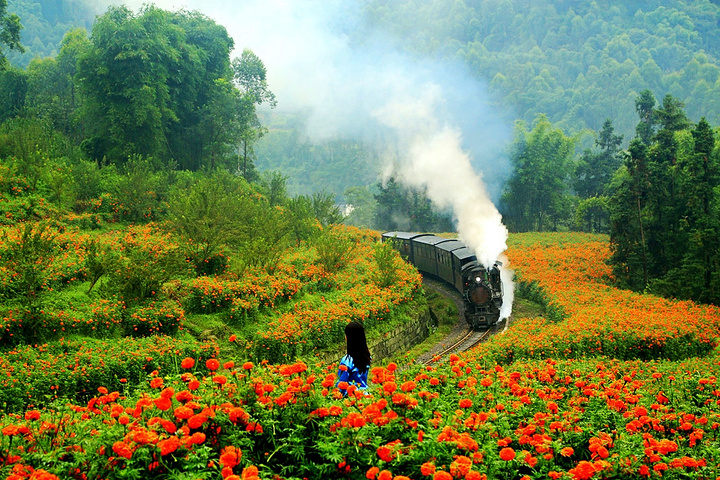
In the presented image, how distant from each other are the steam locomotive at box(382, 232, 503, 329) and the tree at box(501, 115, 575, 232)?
25.3 m

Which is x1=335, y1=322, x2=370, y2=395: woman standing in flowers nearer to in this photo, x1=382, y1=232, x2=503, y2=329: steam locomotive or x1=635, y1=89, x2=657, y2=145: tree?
x1=382, y1=232, x2=503, y2=329: steam locomotive

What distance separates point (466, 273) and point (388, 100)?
91.1 meters

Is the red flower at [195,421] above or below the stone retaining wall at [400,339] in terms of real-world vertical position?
above

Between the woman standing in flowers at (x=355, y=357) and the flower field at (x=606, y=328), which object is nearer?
the woman standing in flowers at (x=355, y=357)

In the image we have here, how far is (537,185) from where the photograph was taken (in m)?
55.9

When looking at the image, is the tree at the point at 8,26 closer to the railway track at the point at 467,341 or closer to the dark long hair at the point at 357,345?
the railway track at the point at 467,341

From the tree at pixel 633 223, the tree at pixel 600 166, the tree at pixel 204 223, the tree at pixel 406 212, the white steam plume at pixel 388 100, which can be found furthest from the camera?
the tree at pixel 406 212

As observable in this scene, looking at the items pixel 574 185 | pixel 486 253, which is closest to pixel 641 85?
pixel 574 185

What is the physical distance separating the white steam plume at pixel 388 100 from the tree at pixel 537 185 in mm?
1791

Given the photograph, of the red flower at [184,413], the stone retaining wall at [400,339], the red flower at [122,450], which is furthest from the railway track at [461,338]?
the red flower at [122,450]

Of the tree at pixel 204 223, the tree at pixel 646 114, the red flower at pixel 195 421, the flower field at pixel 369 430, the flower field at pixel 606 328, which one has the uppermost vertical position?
the tree at pixel 646 114

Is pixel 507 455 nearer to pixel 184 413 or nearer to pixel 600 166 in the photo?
pixel 184 413

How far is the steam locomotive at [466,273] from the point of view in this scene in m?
22.2

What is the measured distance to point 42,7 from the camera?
126 m
